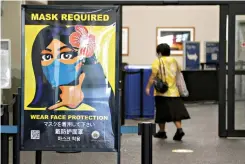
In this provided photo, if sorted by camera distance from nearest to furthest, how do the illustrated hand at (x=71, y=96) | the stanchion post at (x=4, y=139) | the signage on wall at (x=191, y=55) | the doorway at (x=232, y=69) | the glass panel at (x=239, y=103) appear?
the illustrated hand at (x=71, y=96)
the stanchion post at (x=4, y=139)
the doorway at (x=232, y=69)
the glass panel at (x=239, y=103)
the signage on wall at (x=191, y=55)

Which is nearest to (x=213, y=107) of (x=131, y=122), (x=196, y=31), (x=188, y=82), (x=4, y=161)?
(x=188, y=82)

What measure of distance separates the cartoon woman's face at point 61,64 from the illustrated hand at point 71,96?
0.06 meters

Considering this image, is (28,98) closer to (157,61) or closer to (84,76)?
(84,76)

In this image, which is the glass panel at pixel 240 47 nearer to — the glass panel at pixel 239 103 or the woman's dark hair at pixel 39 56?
the glass panel at pixel 239 103

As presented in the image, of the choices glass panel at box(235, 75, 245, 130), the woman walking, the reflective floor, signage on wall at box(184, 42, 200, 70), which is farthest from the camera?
signage on wall at box(184, 42, 200, 70)

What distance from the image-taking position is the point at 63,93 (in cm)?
512

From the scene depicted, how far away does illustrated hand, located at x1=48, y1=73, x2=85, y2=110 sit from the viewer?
201 inches

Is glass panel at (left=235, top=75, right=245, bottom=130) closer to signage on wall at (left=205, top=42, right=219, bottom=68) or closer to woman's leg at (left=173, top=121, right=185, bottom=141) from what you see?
woman's leg at (left=173, top=121, right=185, bottom=141)

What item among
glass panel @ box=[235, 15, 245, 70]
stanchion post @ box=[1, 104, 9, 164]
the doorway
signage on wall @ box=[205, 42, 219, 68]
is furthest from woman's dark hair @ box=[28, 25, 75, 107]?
signage on wall @ box=[205, 42, 219, 68]

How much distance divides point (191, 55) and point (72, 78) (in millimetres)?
14902

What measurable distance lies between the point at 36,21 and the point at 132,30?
18343 millimetres

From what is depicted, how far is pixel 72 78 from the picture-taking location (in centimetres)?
512

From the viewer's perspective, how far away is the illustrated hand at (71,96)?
5.09 metres

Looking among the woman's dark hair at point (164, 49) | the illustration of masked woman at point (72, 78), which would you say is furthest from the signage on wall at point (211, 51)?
the illustration of masked woman at point (72, 78)
